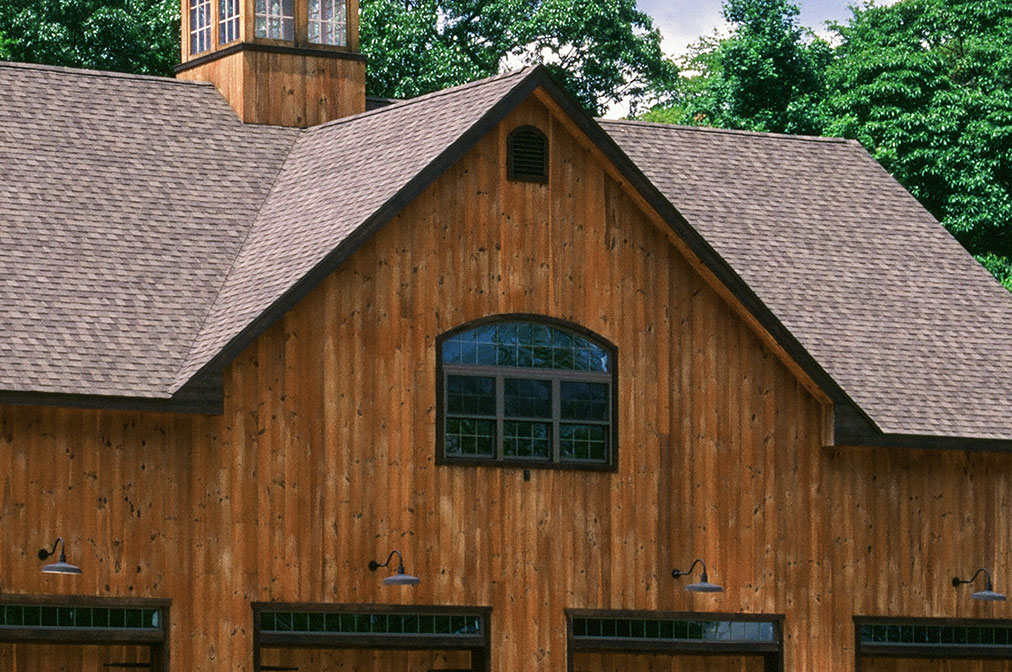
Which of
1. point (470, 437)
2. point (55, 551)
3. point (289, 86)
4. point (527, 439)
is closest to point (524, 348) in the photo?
point (527, 439)

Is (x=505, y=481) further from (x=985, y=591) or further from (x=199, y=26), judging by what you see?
(x=199, y=26)

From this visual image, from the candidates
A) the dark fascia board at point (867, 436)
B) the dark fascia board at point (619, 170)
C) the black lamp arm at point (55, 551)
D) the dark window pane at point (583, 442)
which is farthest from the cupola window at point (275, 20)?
the black lamp arm at point (55, 551)

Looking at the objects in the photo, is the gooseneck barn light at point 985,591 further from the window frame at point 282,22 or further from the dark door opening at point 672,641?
the window frame at point 282,22

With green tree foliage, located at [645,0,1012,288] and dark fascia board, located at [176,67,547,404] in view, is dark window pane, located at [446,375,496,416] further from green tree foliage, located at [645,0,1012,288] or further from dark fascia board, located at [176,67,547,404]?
green tree foliage, located at [645,0,1012,288]

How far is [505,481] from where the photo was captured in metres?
28.0

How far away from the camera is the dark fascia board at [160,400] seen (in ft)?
84.1

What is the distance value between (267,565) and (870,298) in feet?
32.2

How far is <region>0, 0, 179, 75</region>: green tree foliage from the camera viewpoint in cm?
4869

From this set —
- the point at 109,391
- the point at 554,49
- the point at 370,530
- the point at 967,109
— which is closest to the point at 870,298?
the point at 370,530

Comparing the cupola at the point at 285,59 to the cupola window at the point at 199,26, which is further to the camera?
the cupola window at the point at 199,26

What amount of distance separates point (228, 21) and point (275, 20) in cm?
77

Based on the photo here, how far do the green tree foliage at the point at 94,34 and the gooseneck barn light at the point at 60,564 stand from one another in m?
24.3

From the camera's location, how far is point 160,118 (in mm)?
31875

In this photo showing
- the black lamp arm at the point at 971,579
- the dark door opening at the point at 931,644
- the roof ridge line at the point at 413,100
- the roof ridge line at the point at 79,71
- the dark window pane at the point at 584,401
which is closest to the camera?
the dark window pane at the point at 584,401
